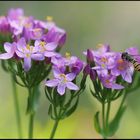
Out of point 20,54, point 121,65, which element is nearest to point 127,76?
point 121,65

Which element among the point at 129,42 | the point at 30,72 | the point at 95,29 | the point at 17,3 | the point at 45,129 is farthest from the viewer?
the point at 17,3

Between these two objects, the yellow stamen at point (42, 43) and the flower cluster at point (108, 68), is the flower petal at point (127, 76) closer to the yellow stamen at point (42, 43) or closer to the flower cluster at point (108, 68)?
the flower cluster at point (108, 68)

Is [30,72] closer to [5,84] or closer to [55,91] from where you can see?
[55,91]

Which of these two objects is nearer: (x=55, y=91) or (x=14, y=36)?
(x=55, y=91)

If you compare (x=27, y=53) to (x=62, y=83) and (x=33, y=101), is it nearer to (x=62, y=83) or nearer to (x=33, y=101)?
(x=62, y=83)

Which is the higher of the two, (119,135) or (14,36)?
(14,36)

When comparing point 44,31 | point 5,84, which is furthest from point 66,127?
point 44,31

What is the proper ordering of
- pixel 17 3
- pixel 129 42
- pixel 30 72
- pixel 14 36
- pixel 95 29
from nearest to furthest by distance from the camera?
pixel 30 72 < pixel 14 36 < pixel 129 42 < pixel 95 29 < pixel 17 3
